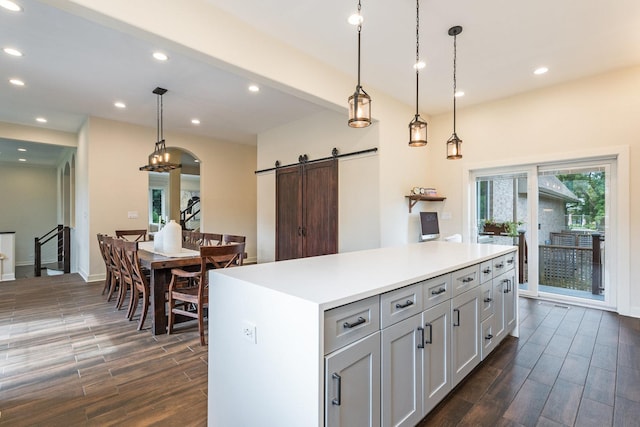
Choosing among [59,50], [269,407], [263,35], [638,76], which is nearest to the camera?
[269,407]

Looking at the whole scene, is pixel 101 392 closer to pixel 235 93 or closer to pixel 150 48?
pixel 150 48

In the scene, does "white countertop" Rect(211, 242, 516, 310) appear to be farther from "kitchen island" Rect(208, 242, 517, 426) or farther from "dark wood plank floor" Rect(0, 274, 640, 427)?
"dark wood plank floor" Rect(0, 274, 640, 427)

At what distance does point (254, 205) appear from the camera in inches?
309

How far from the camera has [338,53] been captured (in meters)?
3.44

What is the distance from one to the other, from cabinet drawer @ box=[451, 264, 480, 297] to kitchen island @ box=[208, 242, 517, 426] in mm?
14

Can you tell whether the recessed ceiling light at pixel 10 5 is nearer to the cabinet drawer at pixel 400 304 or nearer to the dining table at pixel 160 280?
the dining table at pixel 160 280

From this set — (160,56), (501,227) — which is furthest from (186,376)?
(501,227)

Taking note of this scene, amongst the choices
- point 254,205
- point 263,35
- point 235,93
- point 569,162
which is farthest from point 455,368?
point 254,205

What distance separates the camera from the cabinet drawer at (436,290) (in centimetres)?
176

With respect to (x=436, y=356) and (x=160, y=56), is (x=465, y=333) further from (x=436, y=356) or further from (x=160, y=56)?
(x=160, y=56)

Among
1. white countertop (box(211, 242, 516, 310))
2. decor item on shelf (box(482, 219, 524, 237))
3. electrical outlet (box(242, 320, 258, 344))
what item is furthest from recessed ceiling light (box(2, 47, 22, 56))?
decor item on shelf (box(482, 219, 524, 237))

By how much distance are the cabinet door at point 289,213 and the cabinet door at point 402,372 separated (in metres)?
3.93

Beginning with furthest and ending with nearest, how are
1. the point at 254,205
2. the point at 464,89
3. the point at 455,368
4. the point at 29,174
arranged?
the point at 29,174 → the point at 254,205 → the point at 464,89 → the point at 455,368

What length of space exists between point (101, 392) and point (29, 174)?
1124 cm
